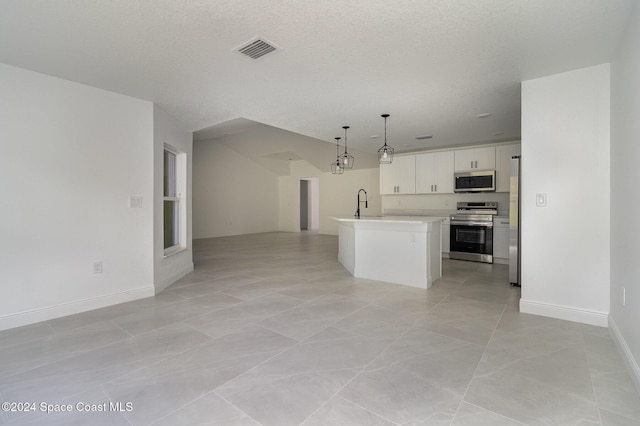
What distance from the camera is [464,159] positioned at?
20.7 ft

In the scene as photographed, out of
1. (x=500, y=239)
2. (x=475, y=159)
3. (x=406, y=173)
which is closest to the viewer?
(x=500, y=239)

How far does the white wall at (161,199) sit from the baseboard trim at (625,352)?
452 centimetres

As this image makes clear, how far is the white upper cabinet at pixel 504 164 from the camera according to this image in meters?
5.82

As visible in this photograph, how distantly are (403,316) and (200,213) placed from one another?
813 centimetres

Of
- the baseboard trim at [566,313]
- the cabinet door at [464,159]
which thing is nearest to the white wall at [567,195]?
the baseboard trim at [566,313]

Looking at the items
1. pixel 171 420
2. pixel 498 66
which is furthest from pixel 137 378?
pixel 498 66

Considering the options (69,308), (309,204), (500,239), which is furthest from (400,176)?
(309,204)

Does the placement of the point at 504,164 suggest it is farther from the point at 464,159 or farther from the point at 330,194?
the point at 330,194

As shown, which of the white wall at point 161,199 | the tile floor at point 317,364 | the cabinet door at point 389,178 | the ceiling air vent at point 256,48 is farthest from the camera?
the cabinet door at point 389,178

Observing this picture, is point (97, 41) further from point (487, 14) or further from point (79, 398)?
point (487, 14)

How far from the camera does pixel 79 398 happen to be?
1.76m

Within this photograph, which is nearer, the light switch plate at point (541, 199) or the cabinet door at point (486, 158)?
the light switch plate at point (541, 199)

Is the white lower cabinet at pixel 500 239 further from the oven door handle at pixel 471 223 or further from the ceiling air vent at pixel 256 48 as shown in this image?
the ceiling air vent at pixel 256 48

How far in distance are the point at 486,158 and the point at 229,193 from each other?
783cm
